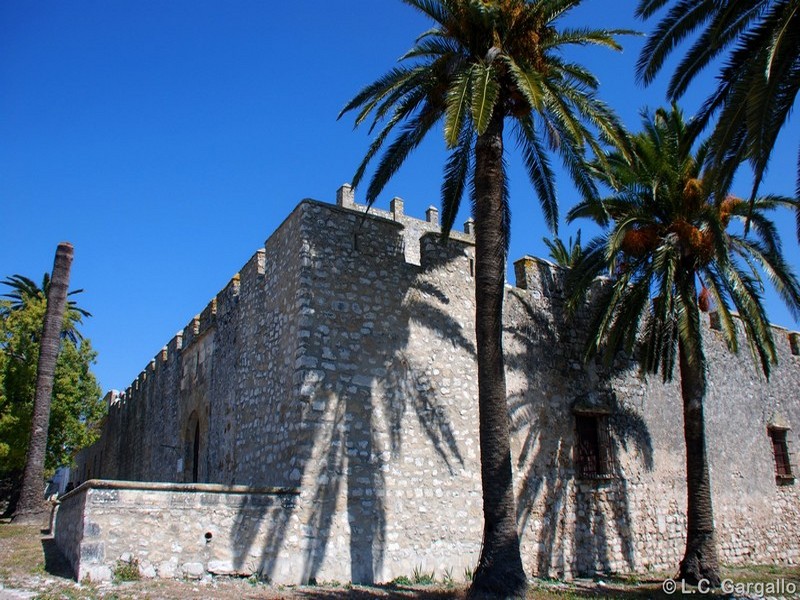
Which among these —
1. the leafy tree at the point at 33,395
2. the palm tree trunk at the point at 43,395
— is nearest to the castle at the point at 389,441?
the palm tree trunk at the point at 43,395

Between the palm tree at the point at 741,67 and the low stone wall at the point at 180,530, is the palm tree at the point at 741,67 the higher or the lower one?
the higher one

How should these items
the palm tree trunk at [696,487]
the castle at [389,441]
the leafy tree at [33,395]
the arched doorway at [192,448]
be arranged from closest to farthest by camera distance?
1. the castle at [389,441]
2. the palm tree trunk at [696,487]
3. the arched doorway at [192,448]
4. the leafy tree at [33,395]

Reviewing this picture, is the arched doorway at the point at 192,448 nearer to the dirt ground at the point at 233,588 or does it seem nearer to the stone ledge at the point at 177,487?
the dirt ground at the point at 233,588

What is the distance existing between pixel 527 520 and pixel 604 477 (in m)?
2.37

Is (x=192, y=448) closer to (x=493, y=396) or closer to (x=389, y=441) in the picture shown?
(x=389, y=441)

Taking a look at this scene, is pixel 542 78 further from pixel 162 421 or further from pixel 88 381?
pixel 88 381

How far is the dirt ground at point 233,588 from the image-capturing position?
28.5 ft

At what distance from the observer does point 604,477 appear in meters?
14.6

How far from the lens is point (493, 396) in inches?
392

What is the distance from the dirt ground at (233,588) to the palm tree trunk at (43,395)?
5.86 metres

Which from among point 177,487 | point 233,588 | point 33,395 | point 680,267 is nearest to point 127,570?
point 177,487

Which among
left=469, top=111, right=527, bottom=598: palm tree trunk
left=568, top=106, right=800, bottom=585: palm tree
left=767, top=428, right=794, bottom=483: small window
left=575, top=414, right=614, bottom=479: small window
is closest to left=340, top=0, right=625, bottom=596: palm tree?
left=469, top=111, right=527, bottom=598: palm tree trunk

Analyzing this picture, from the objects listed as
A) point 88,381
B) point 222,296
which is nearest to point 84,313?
point 88,381

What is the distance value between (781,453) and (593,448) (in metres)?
8.24
